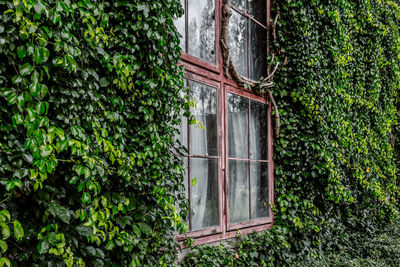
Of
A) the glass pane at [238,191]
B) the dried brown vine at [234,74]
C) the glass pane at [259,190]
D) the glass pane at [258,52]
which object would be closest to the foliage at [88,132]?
the dried brown vine at [234,74]

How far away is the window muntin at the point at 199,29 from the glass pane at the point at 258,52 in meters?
0.85

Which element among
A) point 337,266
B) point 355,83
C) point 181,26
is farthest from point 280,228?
point 355,83

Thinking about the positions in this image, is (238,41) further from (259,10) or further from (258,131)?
(258,131)

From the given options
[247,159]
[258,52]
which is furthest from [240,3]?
[247,159]

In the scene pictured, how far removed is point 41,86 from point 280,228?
352cm

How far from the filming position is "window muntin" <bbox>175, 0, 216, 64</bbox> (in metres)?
3.68

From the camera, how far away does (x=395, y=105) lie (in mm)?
8078

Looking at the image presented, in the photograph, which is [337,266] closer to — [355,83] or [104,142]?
[355,83]

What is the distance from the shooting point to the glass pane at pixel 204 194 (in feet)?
12.0

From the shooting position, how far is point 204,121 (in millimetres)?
3861

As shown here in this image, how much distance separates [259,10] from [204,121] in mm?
1990

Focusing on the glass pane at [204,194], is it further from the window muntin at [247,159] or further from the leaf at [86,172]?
the leaf at [86,172]

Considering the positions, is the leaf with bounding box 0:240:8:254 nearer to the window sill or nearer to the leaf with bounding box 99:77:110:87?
the leaf with bounding box 99:77:110:87

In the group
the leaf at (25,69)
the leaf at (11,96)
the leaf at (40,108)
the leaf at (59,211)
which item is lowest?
the leaf at (59,211)
